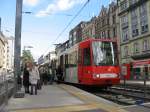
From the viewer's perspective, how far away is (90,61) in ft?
74.3

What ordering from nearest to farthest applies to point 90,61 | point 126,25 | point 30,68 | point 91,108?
point 91,108 → point 30,68 → point 90,61 → point 126,25

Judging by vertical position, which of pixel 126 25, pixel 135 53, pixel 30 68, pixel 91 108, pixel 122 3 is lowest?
pixel 91 108

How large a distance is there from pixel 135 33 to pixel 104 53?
41282 mm

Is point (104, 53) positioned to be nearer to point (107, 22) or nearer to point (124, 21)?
point (124, 21)

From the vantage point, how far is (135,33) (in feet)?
206

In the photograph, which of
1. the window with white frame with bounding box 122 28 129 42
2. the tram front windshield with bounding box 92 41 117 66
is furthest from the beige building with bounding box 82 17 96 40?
the tram front windshield with bounding box 92 41 117 66

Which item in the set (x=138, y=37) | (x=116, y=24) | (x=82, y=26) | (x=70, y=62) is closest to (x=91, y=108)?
(x=70, y=62)

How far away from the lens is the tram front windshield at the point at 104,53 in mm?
22531

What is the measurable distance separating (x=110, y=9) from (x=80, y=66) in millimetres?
54192

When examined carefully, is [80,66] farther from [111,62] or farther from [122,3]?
[122,3]

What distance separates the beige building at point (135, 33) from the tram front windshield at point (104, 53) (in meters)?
31.5

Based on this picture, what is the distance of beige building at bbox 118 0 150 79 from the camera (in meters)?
57.8

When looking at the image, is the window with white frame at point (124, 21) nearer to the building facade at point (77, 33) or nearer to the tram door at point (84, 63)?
the building facade at point (77, 33)

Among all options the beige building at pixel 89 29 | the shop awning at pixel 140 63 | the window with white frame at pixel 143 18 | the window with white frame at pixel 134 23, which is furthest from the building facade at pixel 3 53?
the window with white frame at pixel 143 18
